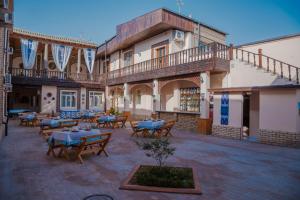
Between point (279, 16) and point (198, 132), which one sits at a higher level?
point (279, 16)

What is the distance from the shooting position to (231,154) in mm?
6609

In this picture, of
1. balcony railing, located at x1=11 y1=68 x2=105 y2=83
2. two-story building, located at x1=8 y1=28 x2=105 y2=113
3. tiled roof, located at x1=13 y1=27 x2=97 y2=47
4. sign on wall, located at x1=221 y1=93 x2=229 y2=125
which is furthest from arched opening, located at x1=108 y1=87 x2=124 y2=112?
sign on wall, located at x1=221 y1=93 x2=229 y2=125

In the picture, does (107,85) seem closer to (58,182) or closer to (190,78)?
(190,78)

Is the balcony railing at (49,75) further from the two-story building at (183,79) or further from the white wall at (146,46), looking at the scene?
the white wall at (146,46)

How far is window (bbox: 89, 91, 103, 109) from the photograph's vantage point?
21578 mm

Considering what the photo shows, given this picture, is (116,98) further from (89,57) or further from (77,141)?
(77,141)

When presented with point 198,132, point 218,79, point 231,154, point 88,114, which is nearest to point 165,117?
point 198,132

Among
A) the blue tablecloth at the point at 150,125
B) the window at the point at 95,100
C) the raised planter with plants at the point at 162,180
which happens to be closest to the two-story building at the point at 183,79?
the window at the point at 95,100

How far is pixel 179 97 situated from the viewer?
46.4 feet

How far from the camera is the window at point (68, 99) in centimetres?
2016

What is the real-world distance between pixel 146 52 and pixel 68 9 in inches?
256

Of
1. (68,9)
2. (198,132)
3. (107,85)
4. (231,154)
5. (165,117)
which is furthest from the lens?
(107,85)

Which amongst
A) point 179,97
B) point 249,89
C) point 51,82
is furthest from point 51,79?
point 249,89

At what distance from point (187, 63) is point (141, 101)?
7.03 m
